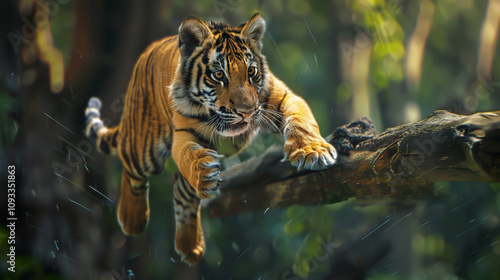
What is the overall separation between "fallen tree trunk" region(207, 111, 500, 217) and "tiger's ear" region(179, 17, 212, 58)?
1.82 feet

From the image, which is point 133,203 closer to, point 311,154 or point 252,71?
point 252,71

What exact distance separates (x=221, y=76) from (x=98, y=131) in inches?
35.5

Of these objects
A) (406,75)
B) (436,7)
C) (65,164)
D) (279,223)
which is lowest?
(279,223)

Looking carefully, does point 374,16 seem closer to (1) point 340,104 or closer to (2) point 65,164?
(1) point 340,104

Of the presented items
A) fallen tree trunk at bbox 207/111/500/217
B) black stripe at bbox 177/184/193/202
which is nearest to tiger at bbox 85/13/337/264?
black stripe at bbox 177/184/193/202

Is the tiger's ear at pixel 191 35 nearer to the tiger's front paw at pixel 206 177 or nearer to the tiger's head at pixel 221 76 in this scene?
the tiger's head at pixel 221 76

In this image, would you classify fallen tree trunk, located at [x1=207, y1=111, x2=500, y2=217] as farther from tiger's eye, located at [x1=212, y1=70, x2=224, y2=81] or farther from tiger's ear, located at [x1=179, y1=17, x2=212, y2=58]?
tiger's ear, located at [x1=179, y1=17, x2=212, y2=58]

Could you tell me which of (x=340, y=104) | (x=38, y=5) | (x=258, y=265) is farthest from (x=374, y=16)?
(x=38, y=5)

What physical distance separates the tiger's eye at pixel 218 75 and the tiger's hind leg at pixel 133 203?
2.49 feet

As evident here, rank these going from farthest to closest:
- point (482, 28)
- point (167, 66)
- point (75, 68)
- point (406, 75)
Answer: point (75, 68) → point (406, 75) → point (482, 28) → point (167, 66)

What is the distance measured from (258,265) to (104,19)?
1.53 m

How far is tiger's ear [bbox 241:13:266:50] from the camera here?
5.02 feet

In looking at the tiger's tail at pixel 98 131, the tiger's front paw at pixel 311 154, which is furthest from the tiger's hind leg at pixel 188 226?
the tiger's front paw at pixel 311 154

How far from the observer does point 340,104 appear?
2.05 meters
